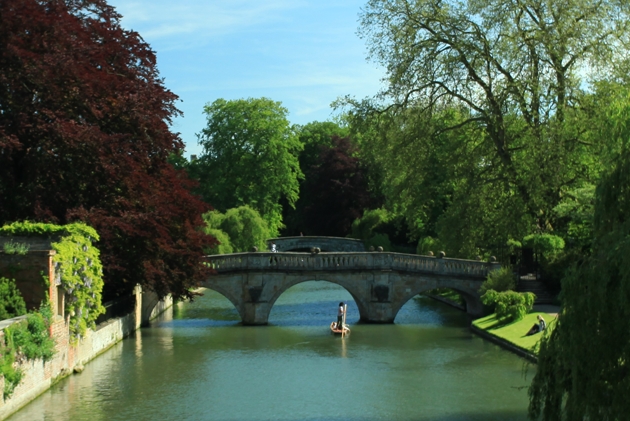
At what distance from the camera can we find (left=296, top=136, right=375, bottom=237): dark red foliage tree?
212 feet

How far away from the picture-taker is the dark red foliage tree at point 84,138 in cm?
2286

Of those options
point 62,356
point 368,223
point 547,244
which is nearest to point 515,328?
point 547,244

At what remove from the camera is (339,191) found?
64812 mm

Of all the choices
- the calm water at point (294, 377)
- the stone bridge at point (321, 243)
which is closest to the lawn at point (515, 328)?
the calm water at point (294, 377)

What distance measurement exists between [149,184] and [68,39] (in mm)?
4469

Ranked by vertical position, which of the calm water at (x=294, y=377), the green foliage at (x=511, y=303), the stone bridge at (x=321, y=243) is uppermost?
the stone bridge at (x=321, y=243)

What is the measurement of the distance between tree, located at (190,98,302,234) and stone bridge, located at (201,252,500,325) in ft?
79.2

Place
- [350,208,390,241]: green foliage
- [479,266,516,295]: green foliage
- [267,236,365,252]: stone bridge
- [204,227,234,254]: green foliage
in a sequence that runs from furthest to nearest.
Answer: [350,208,390,241]: green foliage < [267,236,365,252]: stone bridge < [204,227,234,254]: green foliage < [479,266,516,295]: green foliage

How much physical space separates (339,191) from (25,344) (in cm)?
4950

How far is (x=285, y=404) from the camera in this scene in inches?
677

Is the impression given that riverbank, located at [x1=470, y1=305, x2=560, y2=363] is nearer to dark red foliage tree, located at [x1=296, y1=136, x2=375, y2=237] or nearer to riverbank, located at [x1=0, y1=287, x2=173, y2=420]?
riverbank, located at [x1=0, y1=287, x2=173, y2=420]

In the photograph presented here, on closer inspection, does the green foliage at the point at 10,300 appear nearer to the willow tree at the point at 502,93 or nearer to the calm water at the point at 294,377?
the calm water at the point at 294,377

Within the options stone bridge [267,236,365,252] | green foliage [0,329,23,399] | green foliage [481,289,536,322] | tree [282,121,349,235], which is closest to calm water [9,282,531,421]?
green foliage [0,329,23,399]

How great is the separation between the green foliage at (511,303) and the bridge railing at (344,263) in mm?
2948
